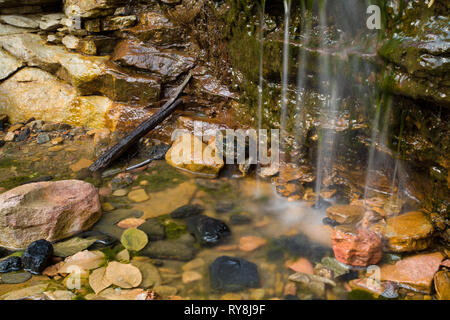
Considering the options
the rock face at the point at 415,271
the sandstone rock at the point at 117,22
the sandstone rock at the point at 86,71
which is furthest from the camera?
the sandstone rock at the point at 117,22

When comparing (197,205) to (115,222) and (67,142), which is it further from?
(67,142)

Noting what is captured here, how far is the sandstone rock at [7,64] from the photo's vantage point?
24.1ft

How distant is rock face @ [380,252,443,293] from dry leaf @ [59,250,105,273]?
9.82 feet

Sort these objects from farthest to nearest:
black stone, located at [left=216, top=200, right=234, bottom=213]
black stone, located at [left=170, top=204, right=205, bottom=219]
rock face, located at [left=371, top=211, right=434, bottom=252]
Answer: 1. black stone, located at [left=216, top=200, right=234, bottom=213]
2. black stone, located at [left=170, top=204, right=205, bottom=219]
3. rock face, located at [left=371, top=211, right=434, bottom=252]

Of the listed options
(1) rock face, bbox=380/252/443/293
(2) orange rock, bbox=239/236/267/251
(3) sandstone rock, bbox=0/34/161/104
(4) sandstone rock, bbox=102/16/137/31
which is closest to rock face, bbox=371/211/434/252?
(1) rock face, bbox=380/252/443/293

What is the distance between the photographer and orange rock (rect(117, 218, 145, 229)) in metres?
4.37

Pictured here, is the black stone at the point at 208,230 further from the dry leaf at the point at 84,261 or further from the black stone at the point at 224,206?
the dry leaf at the point at 84,261

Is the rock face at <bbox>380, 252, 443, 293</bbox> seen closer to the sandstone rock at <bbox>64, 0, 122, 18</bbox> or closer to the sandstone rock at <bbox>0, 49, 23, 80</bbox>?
the sandstone rock at <bbox>64, 0, 122, 18</bbox>

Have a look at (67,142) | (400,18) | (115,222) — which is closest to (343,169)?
(400,18)

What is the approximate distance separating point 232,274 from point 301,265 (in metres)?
0.76

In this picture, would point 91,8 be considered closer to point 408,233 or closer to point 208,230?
point 208,230

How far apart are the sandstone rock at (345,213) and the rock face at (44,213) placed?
120 inches

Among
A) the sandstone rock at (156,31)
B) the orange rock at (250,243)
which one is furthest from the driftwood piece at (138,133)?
the orange rock at (250,243)

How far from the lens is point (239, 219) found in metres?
4.49
